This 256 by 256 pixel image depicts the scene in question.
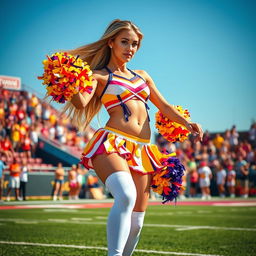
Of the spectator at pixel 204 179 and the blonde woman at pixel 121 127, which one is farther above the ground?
the blonde woman at pixel 121 127

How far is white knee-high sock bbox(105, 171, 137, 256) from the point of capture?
364cm

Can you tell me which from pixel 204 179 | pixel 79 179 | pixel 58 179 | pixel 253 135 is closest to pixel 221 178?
pixel 204 179

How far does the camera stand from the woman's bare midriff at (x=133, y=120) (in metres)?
4.08

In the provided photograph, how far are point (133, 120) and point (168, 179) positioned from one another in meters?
0.62

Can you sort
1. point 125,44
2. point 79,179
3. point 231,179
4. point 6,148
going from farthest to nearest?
1. point 231,179
2. point 79,179
3. point 6,148
4. point 125,44

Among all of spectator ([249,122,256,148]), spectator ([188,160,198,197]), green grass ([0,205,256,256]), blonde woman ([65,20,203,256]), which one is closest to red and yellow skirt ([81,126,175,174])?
blonde woman ([65,20,203,256])

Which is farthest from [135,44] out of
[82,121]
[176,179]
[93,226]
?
[93,226]

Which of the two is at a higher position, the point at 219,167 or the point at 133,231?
the point at 219,167

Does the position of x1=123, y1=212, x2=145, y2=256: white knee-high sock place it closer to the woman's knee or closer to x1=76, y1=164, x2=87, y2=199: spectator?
the woman's knee

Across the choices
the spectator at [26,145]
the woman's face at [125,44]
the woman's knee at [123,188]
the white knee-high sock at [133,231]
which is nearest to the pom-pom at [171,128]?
the woman's face at [125,44]

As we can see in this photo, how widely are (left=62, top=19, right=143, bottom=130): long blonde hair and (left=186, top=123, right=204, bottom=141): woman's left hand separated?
79 cm

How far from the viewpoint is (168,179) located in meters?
4.34

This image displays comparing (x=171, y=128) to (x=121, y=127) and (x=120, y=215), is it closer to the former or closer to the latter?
(x=121, y=127)

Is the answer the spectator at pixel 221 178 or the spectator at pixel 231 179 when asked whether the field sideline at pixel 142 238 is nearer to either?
the spectator at pixel 221 178
